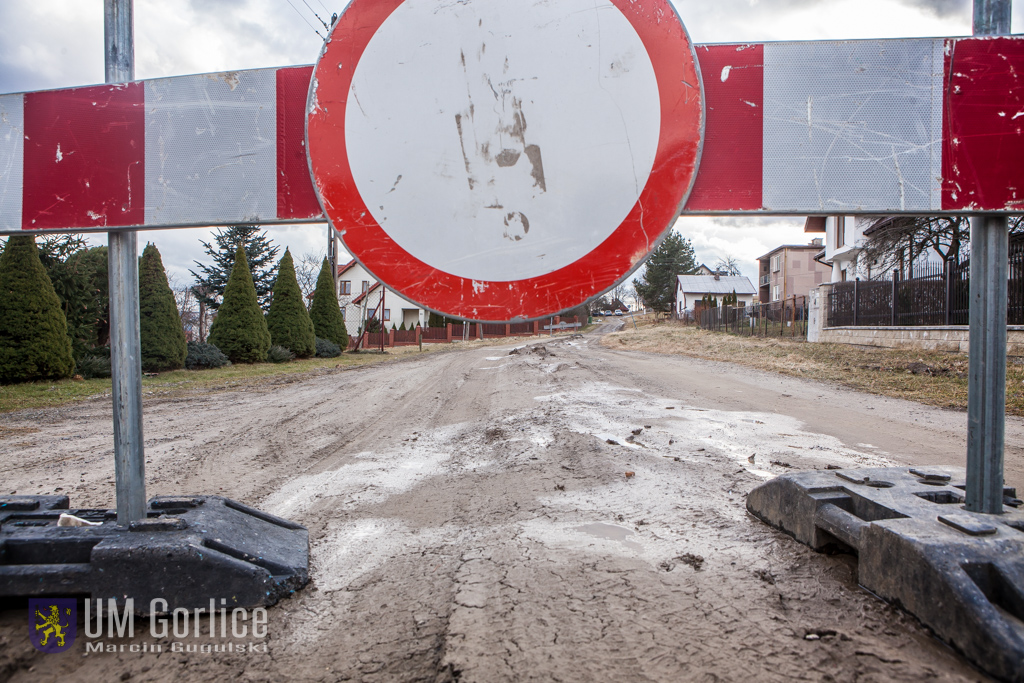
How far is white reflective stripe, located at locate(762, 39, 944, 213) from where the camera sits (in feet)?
6.54

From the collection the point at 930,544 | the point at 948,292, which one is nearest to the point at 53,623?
the point at 930,544

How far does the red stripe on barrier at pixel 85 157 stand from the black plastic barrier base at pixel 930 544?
10.9 feet

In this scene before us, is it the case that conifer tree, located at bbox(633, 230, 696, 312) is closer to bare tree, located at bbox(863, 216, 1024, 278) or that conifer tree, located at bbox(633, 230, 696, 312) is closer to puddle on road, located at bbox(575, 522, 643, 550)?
bare tree, located at bbox(863, 216, 1024, 278)

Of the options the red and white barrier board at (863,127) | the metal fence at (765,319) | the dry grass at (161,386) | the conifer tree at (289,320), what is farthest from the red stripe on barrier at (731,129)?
the metal fence at (765,319)

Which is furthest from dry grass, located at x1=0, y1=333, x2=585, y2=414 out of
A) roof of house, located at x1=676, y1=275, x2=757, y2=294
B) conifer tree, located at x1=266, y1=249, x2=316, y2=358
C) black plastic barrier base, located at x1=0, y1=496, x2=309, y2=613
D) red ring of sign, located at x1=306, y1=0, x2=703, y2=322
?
roof of house, located at x1=676, y1=275, x2=757, y2=294

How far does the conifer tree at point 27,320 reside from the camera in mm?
11922

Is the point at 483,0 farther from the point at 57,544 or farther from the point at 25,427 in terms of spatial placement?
the point at 25,427

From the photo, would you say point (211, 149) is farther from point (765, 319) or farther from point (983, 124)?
point (765, 319)

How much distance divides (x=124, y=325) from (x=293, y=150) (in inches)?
42.4

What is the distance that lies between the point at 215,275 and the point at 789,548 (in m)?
41.9

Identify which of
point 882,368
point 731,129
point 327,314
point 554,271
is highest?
point 731,129

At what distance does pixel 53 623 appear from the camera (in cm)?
216

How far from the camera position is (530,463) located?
4.60m

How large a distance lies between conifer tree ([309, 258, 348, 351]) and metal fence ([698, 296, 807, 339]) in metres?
20.4
